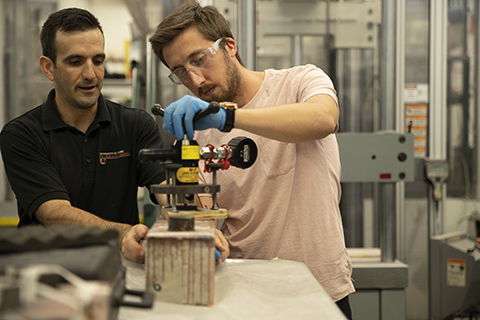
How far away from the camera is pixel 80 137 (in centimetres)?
149

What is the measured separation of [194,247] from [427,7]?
2913 millimetres

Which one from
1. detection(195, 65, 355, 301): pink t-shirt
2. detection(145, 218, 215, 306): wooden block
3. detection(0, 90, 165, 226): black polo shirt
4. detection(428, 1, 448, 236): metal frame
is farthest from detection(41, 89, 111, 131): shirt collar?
detection(428, 1, 448, 236): metal frame

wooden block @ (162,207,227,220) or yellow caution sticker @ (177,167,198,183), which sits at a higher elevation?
yellow caution sticker @ (177,167,198,183)

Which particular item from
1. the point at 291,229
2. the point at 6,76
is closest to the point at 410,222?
the point at 291,229

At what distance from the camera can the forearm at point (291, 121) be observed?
3.51 feet

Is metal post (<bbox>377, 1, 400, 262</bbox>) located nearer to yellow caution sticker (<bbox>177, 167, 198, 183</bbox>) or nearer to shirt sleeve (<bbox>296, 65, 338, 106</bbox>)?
shirt sleeve (<bbox>296, 65, 338, 106</bbox>)

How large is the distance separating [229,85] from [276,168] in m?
0.32

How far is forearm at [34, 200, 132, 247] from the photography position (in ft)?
3.94

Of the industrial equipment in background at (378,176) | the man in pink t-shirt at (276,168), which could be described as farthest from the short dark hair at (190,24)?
the industrial equipment in background at (378,176)

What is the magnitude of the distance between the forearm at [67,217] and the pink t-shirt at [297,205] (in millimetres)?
357

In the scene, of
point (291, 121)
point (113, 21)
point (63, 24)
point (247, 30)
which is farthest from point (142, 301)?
point (113, 21)

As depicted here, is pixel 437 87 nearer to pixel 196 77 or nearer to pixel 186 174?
pixel 196 77

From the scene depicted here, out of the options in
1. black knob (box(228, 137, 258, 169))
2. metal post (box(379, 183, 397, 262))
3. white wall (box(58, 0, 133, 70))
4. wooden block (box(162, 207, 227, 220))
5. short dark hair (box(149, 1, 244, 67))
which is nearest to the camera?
wooden block (box(162, 207, 227, 220))

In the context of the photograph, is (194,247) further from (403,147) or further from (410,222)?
(410,222)
